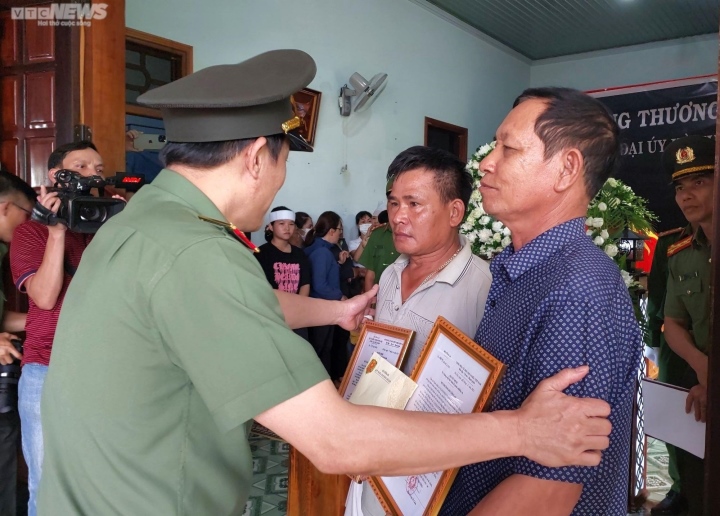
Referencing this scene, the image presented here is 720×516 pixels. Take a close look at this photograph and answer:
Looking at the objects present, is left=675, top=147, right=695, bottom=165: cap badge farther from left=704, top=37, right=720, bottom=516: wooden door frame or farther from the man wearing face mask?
the man wearing face mask

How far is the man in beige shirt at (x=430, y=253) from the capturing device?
1.58 m

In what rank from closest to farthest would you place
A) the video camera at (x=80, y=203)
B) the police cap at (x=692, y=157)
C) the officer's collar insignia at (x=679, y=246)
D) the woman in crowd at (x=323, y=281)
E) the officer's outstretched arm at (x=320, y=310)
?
1. the officer's outstretched arm at (x=320, y=310)
2. the video camera at (x=80, y=203)
3. the police cap at (x=692, y=157)
4. the officer's collar insignia at (x=679, y=246)
5. the woman in crowd at (x=323, y=281)

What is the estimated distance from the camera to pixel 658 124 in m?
6.44

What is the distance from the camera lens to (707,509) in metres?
1.26

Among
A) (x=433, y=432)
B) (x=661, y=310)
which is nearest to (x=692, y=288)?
(x=661, y=310)

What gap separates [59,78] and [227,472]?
2557 mm

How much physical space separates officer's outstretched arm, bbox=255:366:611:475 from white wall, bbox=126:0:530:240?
4064mm

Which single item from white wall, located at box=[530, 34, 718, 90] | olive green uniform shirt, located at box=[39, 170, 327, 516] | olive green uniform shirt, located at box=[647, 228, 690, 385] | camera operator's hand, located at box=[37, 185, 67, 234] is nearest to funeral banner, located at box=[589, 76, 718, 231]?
white wall, located at box=[530, 34, 718, 90]

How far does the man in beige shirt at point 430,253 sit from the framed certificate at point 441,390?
375 millimetres

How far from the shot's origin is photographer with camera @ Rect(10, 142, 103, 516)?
2.06 m

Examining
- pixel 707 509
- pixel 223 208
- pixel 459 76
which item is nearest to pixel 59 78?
pixel 223 208

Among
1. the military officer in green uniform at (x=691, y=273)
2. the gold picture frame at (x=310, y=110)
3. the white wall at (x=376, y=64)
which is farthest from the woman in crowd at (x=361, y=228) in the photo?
the military officer in green uniform at (x=691, y=273)

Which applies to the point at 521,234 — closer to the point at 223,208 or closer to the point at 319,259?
the point at 223,208

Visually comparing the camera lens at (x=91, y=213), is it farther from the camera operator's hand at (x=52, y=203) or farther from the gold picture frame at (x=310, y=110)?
the gold picture frame at (x=310, y=110)
